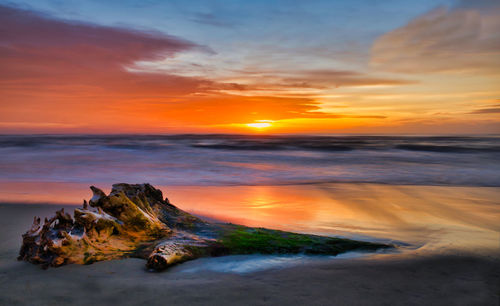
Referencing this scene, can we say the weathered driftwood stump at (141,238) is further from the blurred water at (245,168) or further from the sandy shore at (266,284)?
the blurred water at (245,168)

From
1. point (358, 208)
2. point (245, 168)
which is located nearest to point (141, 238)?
point (358, 208)

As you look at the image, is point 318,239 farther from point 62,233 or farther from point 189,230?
point 62,233

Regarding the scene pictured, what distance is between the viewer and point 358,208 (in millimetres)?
5977

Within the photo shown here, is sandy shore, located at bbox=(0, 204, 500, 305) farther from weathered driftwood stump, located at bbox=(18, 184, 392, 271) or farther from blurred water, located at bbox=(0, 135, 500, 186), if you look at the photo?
blurred water, located at bbox=(0, 135, 500, 186)

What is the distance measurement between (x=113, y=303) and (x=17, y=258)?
4.35 ft

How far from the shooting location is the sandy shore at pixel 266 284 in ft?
7.65

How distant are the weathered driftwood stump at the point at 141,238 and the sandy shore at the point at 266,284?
0.39 ft

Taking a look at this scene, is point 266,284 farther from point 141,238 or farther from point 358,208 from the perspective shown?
point 358,208

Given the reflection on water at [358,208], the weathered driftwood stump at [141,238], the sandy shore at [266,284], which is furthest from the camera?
the reflection on water at [358,208]

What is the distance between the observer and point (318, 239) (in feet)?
11.5

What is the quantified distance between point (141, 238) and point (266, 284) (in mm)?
1345

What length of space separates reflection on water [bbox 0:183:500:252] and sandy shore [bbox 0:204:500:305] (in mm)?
829

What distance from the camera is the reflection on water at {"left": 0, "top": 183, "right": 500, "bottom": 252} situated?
421 centimetres

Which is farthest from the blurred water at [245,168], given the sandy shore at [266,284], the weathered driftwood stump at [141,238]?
the sandy shore at [266,284]
